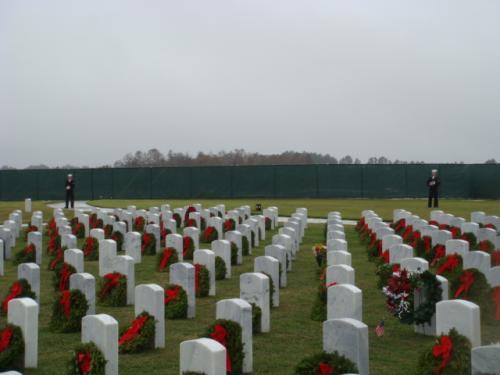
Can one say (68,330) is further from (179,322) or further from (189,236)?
(189,236)

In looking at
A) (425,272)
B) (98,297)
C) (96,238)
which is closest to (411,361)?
(425,272)

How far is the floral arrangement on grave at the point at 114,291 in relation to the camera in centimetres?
1003

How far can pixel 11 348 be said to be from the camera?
22.2ft

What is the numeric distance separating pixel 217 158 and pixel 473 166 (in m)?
28.9

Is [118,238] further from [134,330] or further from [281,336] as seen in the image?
[134,330]

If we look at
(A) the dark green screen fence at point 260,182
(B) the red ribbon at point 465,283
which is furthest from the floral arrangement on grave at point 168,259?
(A) the dark green screen fence at point 260,182

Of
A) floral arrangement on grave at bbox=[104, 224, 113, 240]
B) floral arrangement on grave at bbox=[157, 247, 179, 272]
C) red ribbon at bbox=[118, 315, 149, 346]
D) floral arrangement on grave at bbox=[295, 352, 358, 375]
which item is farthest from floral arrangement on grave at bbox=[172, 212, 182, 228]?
floral arrangement on grave at bbox=[295, 352, 358, 375]

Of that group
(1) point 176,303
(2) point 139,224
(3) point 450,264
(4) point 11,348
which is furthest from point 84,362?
(2) point 139,224

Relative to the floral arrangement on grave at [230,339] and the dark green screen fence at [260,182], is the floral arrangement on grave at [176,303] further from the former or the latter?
the dark green screen fence at [260,182]

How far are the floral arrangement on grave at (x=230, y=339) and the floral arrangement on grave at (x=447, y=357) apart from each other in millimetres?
1700

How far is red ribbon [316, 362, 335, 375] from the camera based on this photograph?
5305 millimetres

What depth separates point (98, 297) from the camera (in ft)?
33.8

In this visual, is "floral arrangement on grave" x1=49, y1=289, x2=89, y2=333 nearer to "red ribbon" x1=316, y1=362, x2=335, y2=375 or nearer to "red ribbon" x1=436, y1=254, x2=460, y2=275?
"red ribbon" x1=316, y1=362, x2=335, y2=375

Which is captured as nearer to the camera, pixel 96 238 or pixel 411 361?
pixel 411 361
